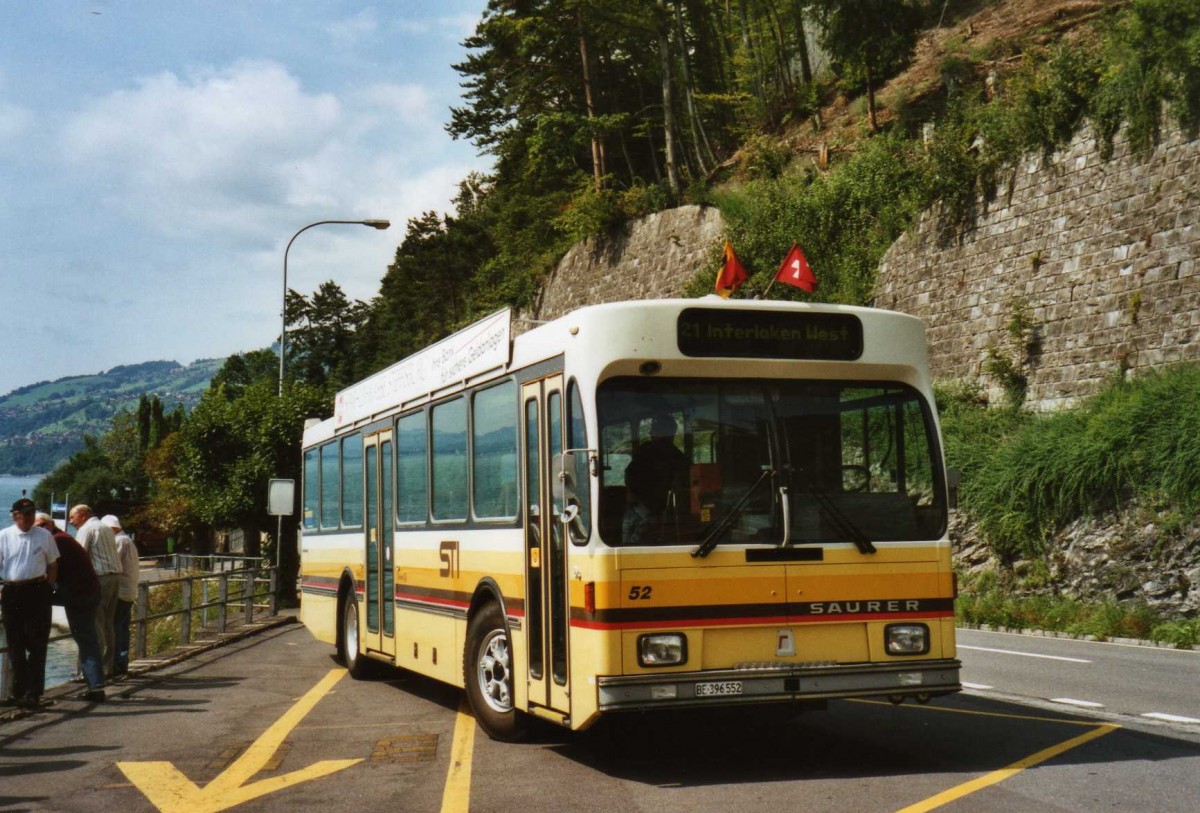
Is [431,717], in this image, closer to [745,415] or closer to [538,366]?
[538,366]

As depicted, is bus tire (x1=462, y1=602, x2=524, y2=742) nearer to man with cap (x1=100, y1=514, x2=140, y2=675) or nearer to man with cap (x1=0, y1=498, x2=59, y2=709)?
man with cap (x1=0, y1=498, x2=59, y2=709)

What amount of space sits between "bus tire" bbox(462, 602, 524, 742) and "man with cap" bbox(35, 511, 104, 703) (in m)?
5.01

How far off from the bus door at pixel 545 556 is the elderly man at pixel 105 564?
811cm

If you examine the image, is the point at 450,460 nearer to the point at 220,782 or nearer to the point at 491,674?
the point at 491,674

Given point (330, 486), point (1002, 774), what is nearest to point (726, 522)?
point (1002, 774)

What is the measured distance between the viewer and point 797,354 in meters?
8.80

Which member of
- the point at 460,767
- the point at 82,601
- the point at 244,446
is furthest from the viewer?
the point at 244,446

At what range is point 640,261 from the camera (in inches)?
1839

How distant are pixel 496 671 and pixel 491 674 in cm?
12

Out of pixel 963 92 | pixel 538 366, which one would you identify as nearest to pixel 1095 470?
pixel 963 92

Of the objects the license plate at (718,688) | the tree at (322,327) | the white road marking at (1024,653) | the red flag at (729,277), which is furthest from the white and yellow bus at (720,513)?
the tree at (322,327)

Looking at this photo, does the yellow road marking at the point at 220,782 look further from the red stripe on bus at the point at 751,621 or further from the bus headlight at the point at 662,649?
the bus headlight at the point at 662,649

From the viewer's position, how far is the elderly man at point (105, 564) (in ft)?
51.1

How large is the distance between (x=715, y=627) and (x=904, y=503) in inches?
61.1
